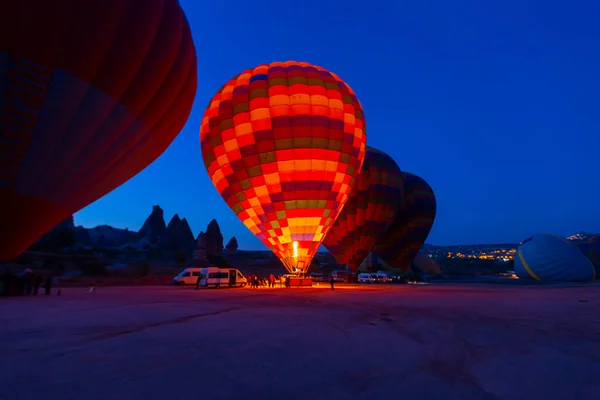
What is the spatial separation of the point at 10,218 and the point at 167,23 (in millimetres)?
6967

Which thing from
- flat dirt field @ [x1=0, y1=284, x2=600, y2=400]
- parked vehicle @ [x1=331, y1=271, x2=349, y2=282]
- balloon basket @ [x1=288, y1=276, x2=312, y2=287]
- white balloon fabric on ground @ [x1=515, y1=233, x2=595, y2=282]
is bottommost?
flat dirt field @ [x1=0, y1=284, x2=600, y2=400]

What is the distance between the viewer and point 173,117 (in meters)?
13.4

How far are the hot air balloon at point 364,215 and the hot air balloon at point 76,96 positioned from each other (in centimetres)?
2015

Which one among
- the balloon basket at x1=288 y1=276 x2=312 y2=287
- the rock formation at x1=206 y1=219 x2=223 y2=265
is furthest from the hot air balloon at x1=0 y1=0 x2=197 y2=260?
the rock formation at x1=206 y1=219 x2=223 y2=265

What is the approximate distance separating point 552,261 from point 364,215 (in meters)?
18.7

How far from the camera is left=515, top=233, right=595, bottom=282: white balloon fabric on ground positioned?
34500 millimetres

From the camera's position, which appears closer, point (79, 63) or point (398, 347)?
point (398, 347)

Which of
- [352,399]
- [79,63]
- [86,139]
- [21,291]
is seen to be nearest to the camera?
[352,399]

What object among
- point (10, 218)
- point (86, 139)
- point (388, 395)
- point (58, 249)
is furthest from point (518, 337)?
point (58, 249)

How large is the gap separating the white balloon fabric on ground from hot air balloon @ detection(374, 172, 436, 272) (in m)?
9.57

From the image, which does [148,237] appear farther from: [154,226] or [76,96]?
A: [76,96]

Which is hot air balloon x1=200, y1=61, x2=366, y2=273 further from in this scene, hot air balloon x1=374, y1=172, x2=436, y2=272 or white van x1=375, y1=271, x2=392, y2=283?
hot air balloon x1=374, y1=172, x2=436, y2=272

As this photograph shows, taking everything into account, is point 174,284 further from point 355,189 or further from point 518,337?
point 518,337

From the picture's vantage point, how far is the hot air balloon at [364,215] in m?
30.9
